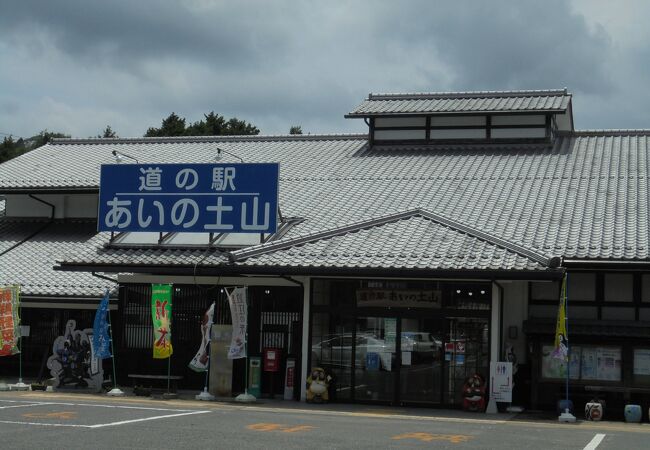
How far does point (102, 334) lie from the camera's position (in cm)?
1914

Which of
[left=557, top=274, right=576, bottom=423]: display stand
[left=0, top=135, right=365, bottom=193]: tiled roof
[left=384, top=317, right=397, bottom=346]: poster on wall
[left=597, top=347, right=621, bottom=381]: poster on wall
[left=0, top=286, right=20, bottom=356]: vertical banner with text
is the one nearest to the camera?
[left=557, top=274, right=576, bottom=423]: display stand

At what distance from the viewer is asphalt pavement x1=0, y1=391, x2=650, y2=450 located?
11295 mm

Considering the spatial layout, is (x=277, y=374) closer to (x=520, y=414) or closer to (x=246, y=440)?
(x=520, y=414)

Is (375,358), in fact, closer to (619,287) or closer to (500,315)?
(500,315)

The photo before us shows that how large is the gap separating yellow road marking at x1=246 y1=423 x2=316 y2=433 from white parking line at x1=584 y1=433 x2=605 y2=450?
3967 millimetres

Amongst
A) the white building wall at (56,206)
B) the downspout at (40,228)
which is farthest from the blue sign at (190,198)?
the downspout at (40,228)

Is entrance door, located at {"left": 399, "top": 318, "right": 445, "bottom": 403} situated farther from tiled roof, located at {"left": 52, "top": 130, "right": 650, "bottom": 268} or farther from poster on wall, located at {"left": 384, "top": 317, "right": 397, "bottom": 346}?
tiled roof, located at {"left": 52, "top": 130, "right": 650, "bottom": 268}

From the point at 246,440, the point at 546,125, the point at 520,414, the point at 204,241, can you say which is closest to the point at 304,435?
the point at 246,440

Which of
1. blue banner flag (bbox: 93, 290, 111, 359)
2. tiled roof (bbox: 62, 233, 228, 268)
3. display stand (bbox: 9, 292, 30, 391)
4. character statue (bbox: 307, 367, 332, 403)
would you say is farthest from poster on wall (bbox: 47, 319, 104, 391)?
character statue (bbox: 307, 367, 332, 403)

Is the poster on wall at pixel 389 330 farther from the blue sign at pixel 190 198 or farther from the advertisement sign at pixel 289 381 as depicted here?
the blue sign at pixel 190 198

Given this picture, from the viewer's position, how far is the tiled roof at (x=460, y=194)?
17.5 meters

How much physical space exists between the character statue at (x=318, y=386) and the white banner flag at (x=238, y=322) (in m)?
1.57

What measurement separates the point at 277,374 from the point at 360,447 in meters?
8.45

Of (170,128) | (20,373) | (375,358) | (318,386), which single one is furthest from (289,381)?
(170,128)
